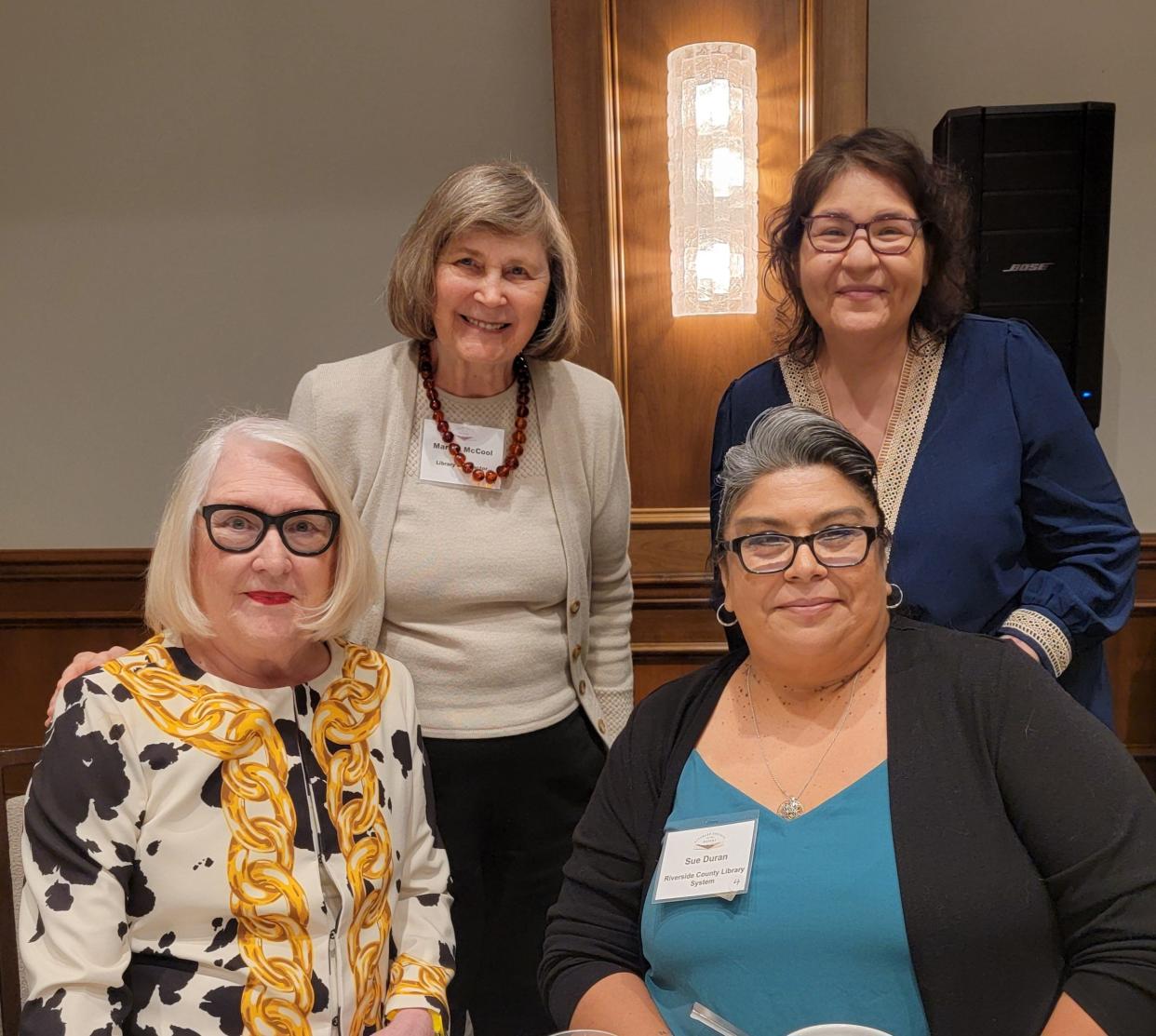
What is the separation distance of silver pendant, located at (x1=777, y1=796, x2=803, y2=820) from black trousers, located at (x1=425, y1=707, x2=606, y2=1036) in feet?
2.02

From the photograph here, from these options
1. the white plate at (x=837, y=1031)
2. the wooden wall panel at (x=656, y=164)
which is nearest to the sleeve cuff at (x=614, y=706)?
the white plate at (x=837, y=1031)

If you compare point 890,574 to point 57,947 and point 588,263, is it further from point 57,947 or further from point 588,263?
point 588,263

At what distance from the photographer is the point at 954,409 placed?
5.81 ft

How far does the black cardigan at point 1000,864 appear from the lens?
1267 mm

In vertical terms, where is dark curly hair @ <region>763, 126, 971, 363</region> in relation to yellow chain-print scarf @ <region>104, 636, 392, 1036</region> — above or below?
above

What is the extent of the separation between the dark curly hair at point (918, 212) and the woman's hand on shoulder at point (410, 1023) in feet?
3.76

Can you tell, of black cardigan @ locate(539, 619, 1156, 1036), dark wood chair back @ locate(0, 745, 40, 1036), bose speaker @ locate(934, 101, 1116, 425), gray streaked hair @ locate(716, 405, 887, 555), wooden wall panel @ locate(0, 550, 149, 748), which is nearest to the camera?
black cardigan @ locate(539, 619, 1156, 1036)

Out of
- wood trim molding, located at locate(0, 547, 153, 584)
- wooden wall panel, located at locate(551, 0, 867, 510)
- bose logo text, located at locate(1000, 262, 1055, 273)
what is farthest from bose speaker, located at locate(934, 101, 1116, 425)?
wood trim molding, located at locate(0, 547, 153, 584)

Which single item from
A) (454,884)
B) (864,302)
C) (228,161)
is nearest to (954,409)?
(864,302)

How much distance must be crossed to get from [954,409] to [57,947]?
4.62 ft

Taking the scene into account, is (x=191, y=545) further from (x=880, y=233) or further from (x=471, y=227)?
(x=880, y=233)

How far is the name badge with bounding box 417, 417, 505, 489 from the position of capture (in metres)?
1.91

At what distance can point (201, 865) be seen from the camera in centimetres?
138

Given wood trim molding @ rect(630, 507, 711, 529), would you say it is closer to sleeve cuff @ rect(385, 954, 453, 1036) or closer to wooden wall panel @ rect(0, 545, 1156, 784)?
wooden wall panel @ rect(0, 545, 1156, 784)
